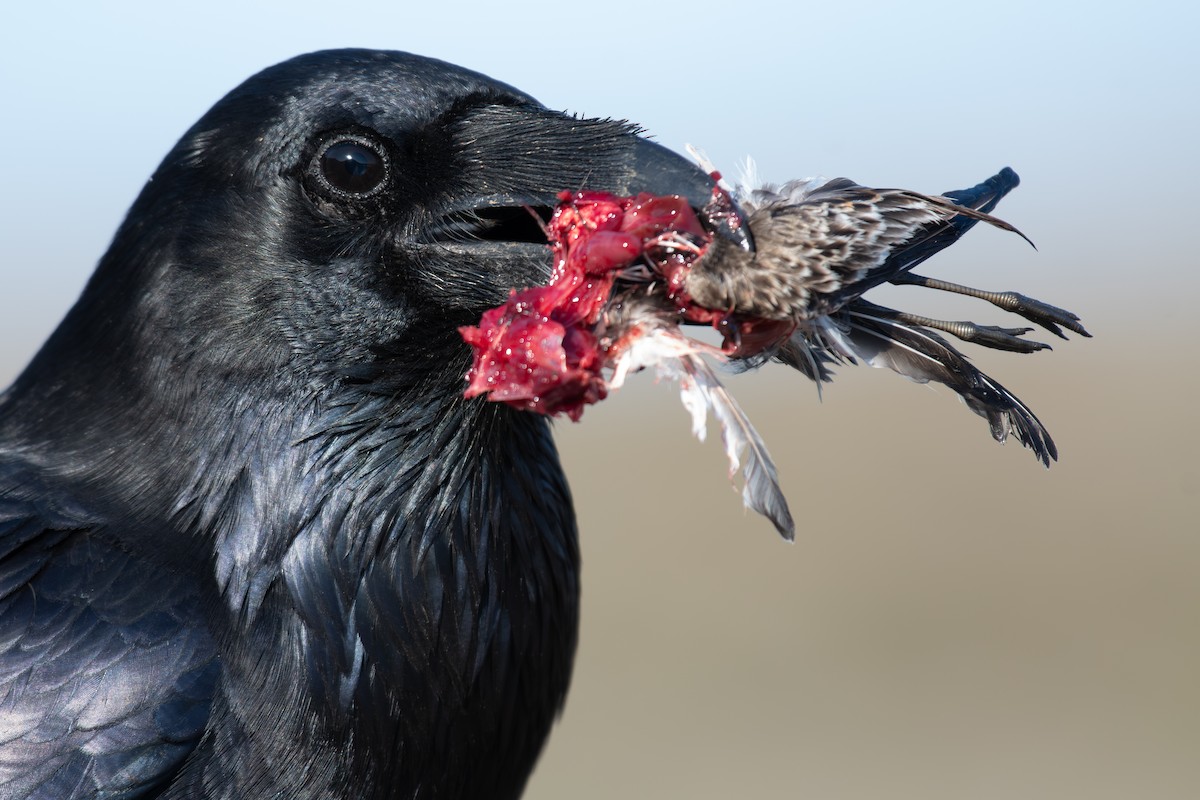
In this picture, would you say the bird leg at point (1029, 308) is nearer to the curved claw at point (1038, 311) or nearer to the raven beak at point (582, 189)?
the curved claw at point (1038, 311)

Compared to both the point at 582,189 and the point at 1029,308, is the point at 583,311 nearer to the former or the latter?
the point at 582,189

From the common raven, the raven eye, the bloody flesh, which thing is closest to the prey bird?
the bloody flesh

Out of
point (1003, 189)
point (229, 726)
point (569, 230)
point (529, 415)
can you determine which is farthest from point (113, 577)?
point (1003, 189)

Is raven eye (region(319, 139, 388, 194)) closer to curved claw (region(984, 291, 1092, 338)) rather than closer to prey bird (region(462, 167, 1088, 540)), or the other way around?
prey bird (region(462, 167, 1088, 540))

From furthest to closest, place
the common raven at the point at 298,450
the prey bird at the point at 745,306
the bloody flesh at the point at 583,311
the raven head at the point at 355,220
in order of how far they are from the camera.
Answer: the raven head at the point at 355,220, the common raven at the point at 298,450, the bloody flesh at the point at 583,311, the prey bird at the point at 745,306

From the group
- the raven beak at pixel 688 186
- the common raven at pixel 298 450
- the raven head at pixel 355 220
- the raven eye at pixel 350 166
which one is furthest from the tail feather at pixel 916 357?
the raven eye at pixel 350 166

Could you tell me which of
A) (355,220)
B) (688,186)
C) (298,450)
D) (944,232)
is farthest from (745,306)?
(298,450)

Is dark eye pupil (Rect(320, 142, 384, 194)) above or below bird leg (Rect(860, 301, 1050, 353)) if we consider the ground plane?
above
